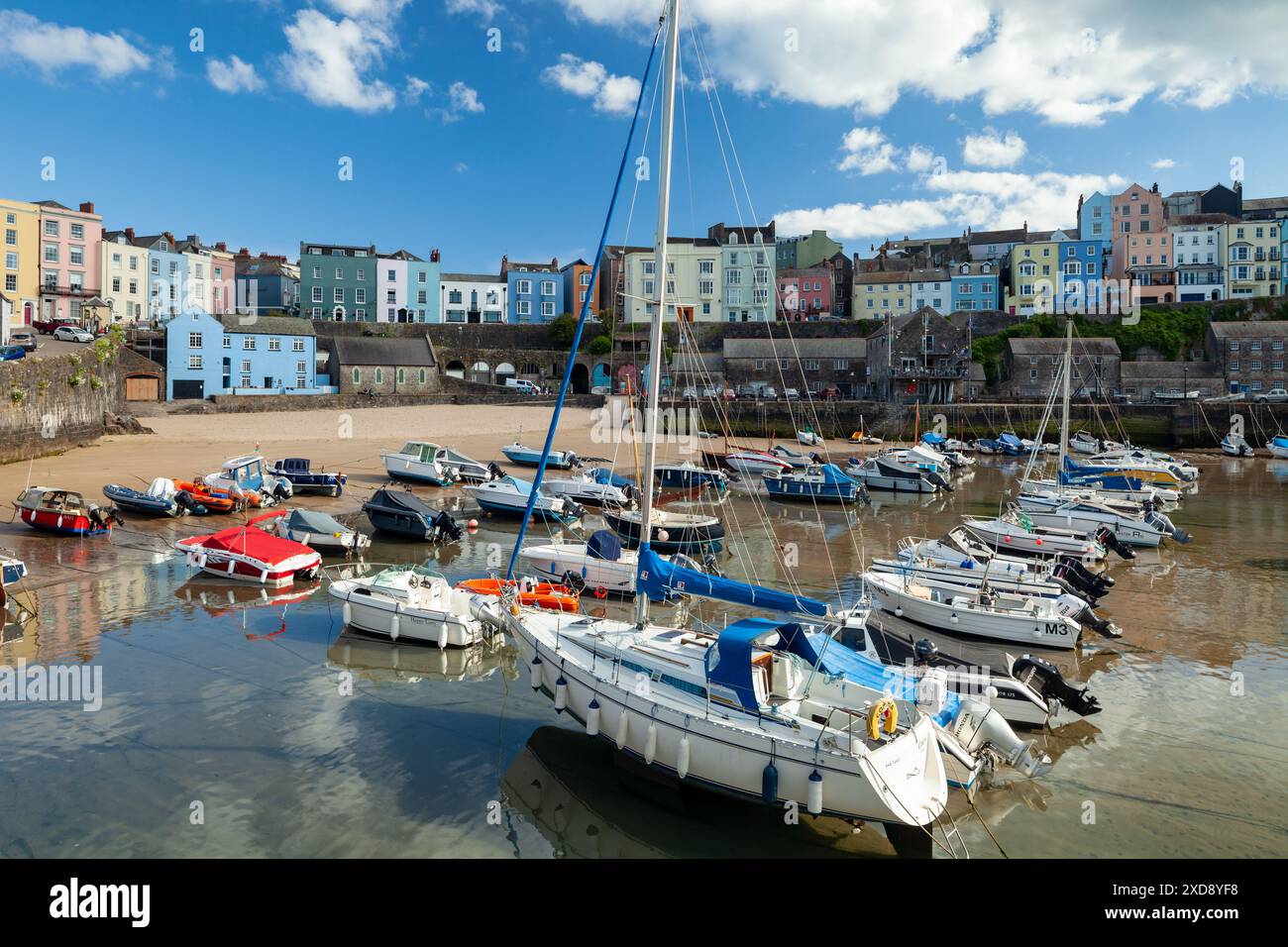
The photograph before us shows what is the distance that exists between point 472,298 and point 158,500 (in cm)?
5881

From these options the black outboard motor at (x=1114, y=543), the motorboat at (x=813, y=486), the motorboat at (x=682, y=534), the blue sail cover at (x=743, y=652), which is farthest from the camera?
the motorboat at (x=813, y=486)

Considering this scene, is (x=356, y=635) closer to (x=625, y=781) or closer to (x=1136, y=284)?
(x=625, y=781)

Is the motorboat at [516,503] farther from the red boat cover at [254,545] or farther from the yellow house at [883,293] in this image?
the yellow house at [883,293]

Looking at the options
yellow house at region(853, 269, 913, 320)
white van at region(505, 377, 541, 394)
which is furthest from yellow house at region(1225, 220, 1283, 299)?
white van at region(505, 377, 541, 394)

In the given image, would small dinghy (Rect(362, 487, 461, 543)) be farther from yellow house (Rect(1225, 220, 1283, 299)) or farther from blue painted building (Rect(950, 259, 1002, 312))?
yellow house (Rect(1225, 220, 1283, 299))

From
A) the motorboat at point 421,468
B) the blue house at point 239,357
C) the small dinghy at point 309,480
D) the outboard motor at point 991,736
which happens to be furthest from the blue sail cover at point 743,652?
the blue house at point 239,357

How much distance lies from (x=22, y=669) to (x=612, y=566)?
11.1 metres

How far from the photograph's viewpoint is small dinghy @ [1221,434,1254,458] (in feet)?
173

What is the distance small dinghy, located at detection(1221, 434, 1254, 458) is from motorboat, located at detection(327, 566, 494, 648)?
55437mm

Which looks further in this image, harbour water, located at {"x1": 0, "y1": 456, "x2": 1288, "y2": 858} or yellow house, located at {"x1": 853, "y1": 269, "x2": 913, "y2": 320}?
yellow house, located at {"x1": 853, "y1": 269, "x2": 913, "y2": 320}

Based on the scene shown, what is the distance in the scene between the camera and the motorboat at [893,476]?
126 ft

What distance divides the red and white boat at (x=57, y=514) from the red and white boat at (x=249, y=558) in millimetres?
4578

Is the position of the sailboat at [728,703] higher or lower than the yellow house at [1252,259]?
lower
